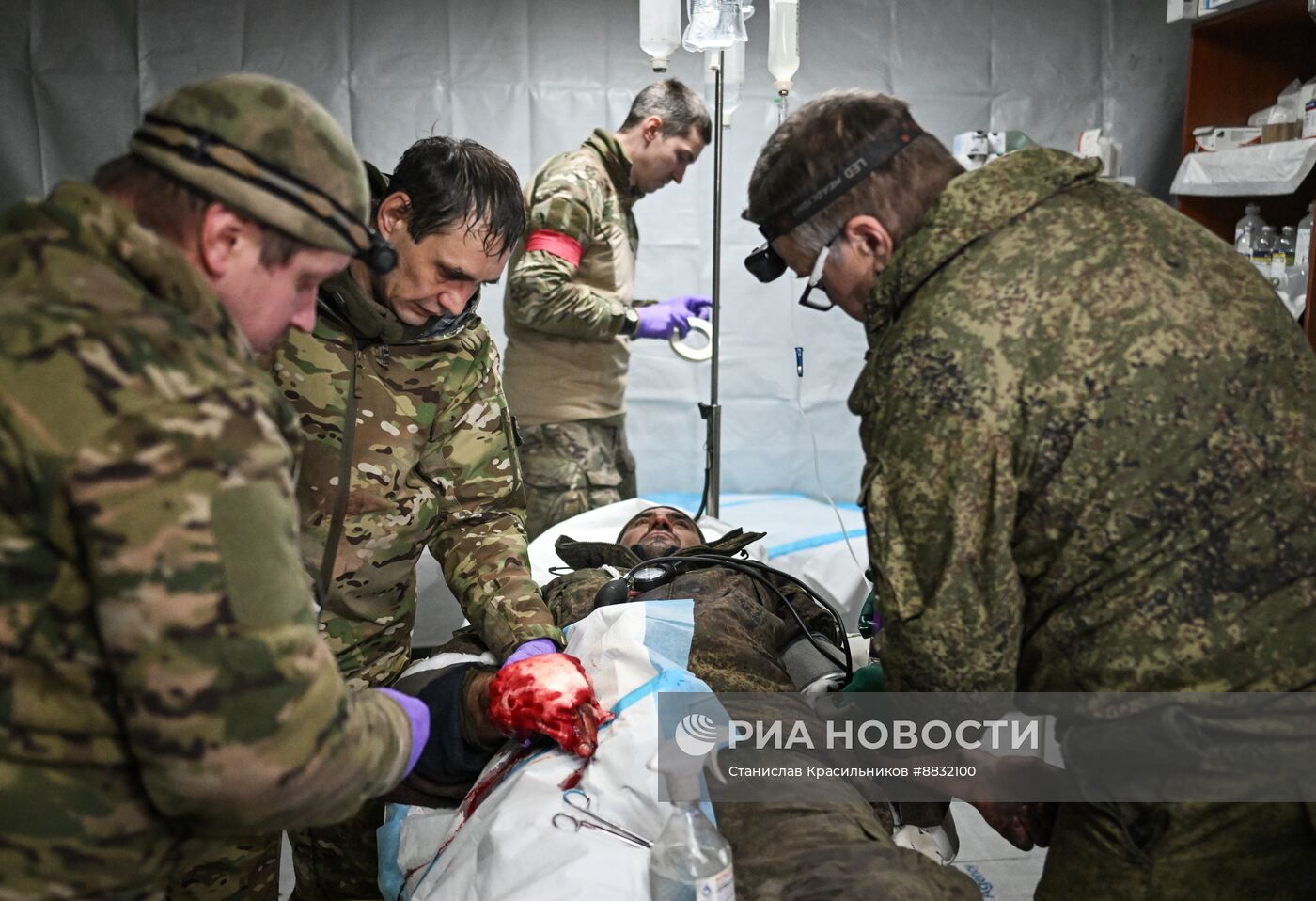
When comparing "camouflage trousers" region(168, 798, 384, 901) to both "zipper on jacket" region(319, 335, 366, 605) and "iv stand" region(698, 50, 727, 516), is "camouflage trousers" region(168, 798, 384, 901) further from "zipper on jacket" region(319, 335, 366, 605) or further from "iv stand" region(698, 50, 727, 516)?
"iv stand" region(698, 50, 727, 516)

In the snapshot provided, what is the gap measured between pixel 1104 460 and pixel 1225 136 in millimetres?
2678

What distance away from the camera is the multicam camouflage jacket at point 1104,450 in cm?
117

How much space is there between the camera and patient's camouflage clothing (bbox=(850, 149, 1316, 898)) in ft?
3.83

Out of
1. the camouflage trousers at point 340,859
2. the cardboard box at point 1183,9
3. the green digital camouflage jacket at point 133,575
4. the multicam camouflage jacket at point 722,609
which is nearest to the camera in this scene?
the green digital camouflage jacket at point 133,575

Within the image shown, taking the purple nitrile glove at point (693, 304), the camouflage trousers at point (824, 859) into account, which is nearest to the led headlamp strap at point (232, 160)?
the camouflage trousers at point (824, 859)

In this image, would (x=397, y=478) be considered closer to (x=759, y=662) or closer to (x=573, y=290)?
(x=759, y=662)

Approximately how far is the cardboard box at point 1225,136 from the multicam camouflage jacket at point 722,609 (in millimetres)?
2037

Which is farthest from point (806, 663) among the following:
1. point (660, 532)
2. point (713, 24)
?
point (713, 24)

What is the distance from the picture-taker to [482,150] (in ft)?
5.53

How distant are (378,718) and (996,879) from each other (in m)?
1.84

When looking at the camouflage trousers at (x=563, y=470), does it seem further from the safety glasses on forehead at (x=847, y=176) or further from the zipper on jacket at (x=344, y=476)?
the safety glasses on forehead at (x=847, y=176)

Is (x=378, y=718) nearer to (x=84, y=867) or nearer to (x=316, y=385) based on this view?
(x=84, y=867)

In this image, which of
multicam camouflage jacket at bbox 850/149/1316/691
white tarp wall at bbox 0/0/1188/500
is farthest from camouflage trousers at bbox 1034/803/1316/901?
white tarp wall at bbox 0/0/1188/500

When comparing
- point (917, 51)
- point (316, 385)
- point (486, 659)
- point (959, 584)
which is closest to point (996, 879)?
point (486, 659)
